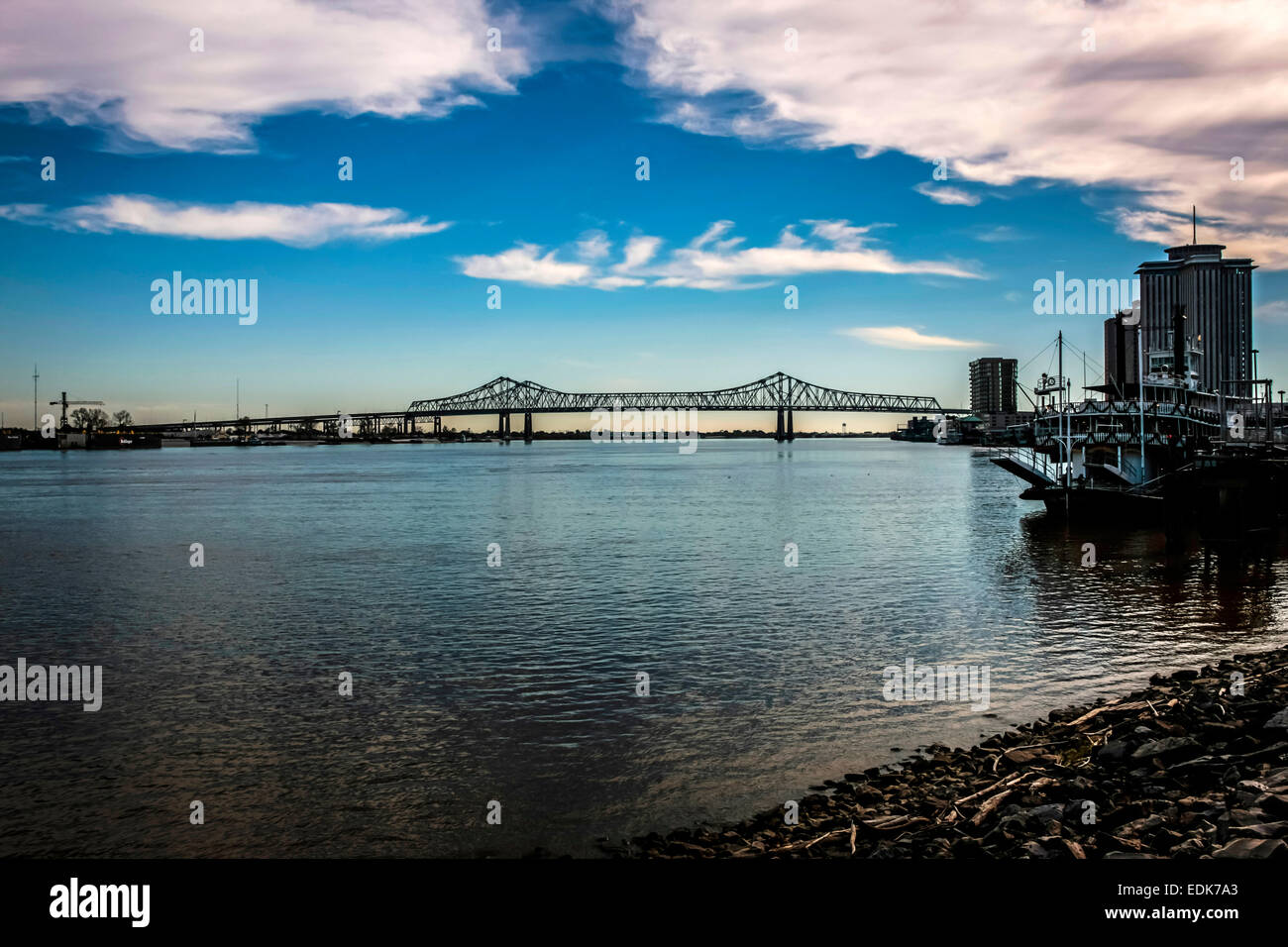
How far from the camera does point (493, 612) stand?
20484 millimetres

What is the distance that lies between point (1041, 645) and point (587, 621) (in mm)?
8847

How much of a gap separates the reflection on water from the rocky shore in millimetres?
935

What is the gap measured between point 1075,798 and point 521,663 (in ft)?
31.4

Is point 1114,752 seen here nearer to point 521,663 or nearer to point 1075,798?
point 1075,798

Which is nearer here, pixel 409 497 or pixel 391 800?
pixel 391 800

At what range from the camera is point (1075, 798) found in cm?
784

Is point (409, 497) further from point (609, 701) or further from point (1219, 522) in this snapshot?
point (609, 701)

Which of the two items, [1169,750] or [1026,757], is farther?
[1026,757]

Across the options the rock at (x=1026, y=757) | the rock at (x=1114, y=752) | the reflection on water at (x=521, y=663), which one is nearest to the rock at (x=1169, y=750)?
the rock at (x=1114, y=752)

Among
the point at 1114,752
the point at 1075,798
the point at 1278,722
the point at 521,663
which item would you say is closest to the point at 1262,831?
the point at 1075,798

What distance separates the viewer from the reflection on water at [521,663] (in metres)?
9.40

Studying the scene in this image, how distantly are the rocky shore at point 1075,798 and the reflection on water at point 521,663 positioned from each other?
94 cm

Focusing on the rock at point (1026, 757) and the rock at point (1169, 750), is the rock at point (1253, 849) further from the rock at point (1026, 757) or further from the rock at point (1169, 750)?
the rock at point (1026, 757)
